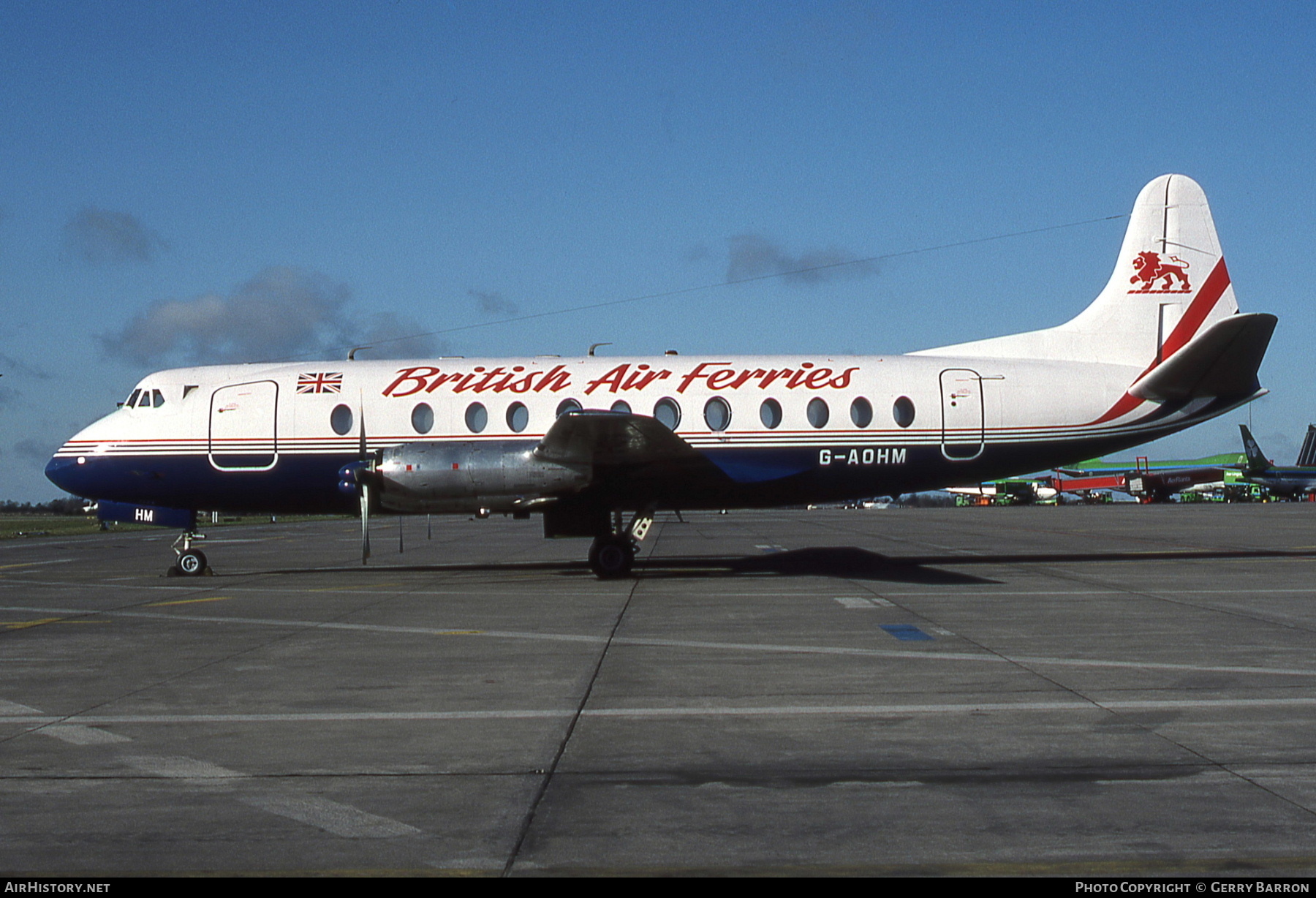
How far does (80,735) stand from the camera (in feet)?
25.6

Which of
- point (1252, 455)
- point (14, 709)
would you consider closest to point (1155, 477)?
point (1252, 455)

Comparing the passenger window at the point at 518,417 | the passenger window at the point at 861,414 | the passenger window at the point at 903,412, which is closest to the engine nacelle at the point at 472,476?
the passenger window at the point at 518,417

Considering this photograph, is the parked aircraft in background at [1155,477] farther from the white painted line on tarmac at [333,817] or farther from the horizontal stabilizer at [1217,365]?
the white painted line on tarmac at [333,817]

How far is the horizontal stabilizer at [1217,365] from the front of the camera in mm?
18922

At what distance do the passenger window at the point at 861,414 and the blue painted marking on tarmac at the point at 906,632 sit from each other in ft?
23.6

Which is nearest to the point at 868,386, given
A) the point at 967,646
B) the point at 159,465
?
the point at 967,646

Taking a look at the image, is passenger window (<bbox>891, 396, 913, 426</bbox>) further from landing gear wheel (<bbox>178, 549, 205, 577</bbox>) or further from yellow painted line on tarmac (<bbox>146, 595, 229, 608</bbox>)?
landing gear wheel (<bbox>178, 549, 205, 577</bbox>)

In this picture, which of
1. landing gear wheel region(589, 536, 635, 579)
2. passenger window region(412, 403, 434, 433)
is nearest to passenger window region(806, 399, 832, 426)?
landing gear wheel region(589, 536, 635, 579)

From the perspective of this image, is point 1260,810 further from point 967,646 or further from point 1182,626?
point 1182,626

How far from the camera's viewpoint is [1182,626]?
12438mm

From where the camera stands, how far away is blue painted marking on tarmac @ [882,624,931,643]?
39.0 ft

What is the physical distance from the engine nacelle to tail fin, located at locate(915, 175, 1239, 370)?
7.65 m

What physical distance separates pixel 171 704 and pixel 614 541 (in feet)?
36.1

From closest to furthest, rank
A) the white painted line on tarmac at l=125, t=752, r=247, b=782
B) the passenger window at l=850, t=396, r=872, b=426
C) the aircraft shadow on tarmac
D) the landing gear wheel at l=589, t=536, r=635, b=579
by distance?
1. the white painted line on tarmac at l=125, t=752, r=247, b=782
2. the landing gear wheel at l=589, t=536, r=635, b=579
3. the passenger window at l=850, t=396, r=872, b=426
4. the aircraft shadow on tarmac
